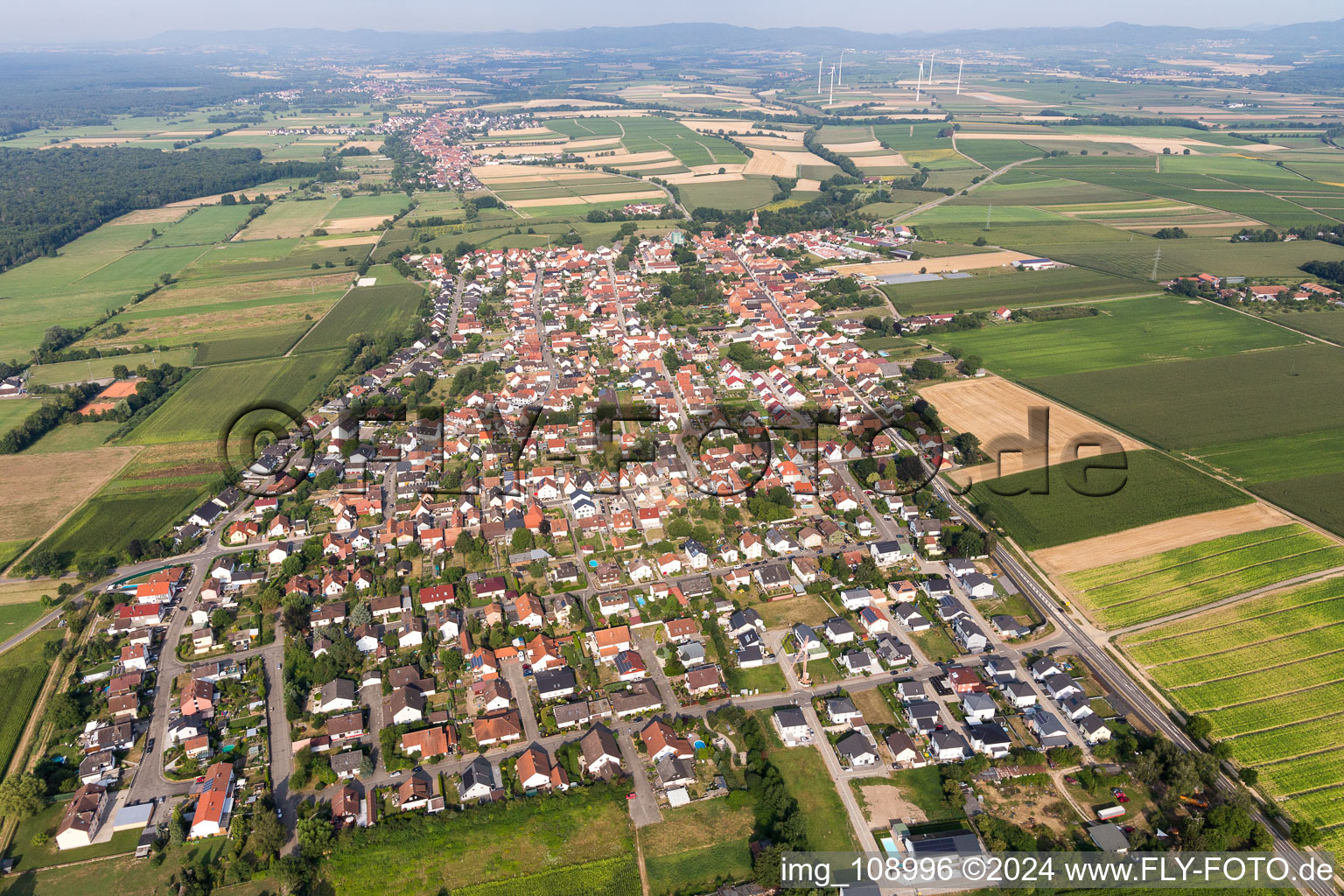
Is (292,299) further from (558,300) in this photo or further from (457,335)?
(558,300)

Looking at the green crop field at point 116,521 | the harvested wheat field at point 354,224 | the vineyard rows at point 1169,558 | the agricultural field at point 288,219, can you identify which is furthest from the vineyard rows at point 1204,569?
the agricultural field at point 288,219

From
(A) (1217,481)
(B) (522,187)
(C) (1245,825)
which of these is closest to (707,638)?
(C) (1245,825)

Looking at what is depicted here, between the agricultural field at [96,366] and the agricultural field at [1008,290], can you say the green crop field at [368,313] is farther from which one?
the agricultural field at [1008,290]

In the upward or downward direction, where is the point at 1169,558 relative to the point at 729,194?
downward

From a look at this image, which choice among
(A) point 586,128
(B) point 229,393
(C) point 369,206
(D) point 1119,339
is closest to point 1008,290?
(D) point 1119,339

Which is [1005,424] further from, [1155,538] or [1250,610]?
[1250,610]

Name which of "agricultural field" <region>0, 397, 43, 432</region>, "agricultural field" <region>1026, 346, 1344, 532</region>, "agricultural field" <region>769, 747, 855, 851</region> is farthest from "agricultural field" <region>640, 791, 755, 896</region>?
"agricultural field" <region>0, 397, 43, 432</region>
